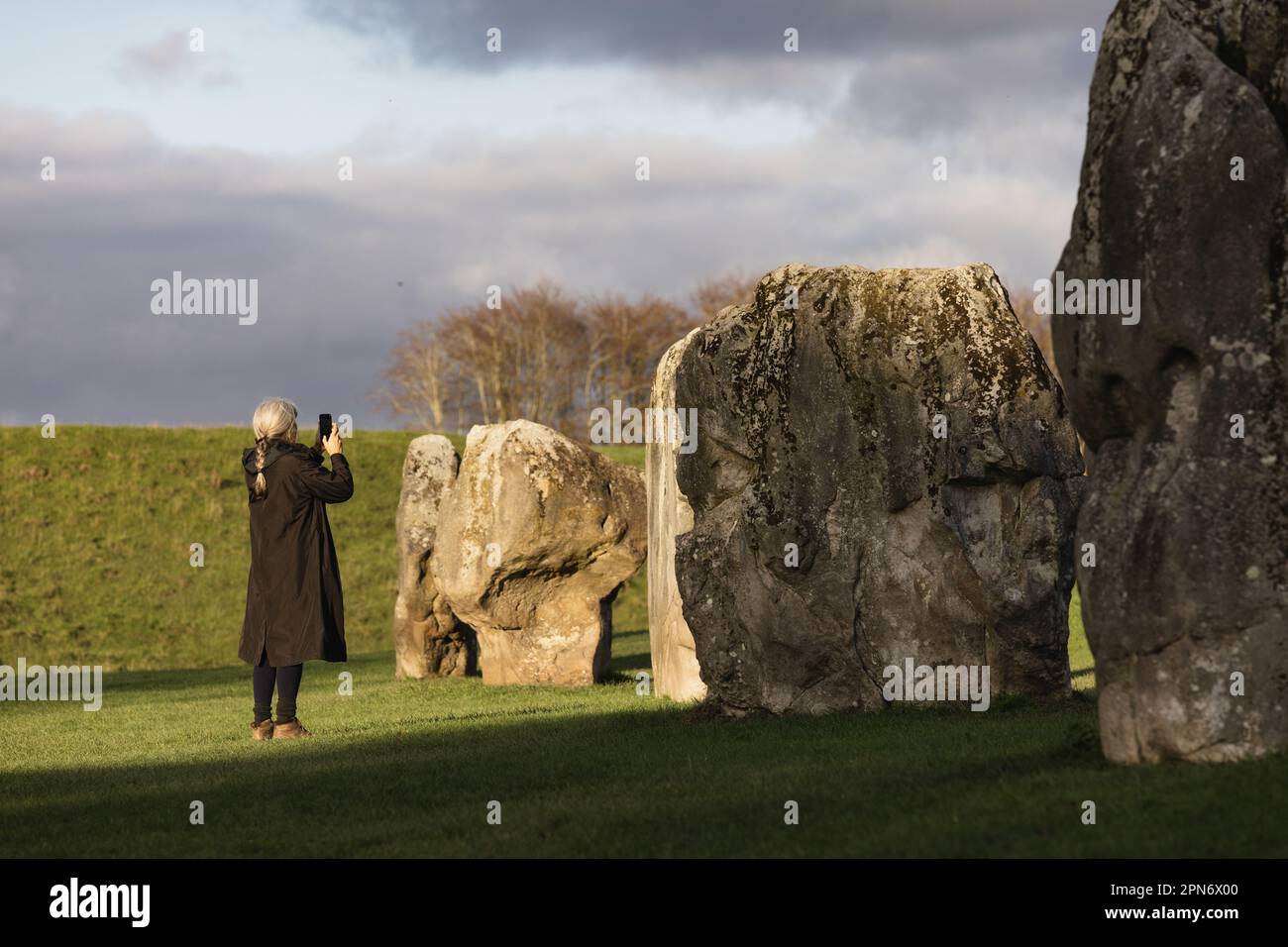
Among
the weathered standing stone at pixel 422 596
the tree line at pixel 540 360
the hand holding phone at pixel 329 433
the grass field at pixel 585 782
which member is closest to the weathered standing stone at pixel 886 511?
the grass field at pixel 585 782

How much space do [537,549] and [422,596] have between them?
10.5ft

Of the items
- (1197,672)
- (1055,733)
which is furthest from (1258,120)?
(1055,733)

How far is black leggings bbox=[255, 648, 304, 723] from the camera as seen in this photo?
12.9m

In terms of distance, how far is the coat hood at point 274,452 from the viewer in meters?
12.9

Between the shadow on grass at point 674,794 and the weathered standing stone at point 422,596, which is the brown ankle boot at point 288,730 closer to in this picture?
the shadow on grass at point 674,794

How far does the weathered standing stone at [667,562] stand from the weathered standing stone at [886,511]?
2744 mm

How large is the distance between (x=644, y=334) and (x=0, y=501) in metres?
29.0

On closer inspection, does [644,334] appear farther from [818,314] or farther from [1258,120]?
[1258,120]

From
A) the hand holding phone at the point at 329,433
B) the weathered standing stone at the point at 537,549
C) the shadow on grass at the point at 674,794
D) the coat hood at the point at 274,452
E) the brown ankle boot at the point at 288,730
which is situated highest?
the hand holding phone at the point at 329,433

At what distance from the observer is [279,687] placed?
42.7 feet

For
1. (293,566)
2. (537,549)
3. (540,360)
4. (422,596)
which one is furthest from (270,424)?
(540,360)

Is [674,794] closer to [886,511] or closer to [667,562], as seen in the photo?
[886,511]

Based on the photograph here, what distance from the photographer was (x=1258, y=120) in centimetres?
823

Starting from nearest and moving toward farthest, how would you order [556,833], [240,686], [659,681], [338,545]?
[556,833]
[659,681]
[240,686]
[338,545]
